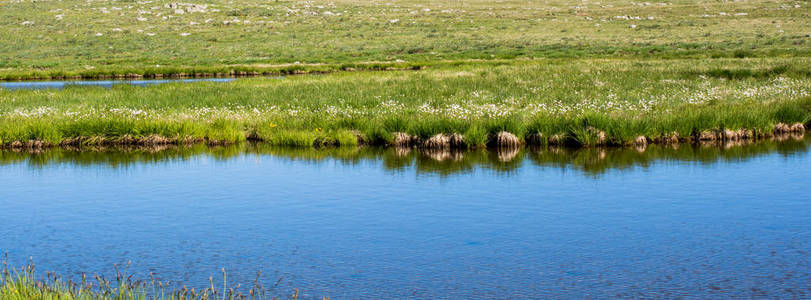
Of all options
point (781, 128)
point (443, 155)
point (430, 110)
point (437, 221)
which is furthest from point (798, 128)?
point (437, 221)

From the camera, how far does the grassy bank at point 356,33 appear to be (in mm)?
70438

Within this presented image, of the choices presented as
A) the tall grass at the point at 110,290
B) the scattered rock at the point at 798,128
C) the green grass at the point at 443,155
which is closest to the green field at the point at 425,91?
the scattered rock at the point at 798,128

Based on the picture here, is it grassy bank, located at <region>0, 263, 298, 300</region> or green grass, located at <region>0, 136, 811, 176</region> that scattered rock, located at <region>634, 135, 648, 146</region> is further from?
grassy bank, located at <region>0, 263, 298, 300</region>

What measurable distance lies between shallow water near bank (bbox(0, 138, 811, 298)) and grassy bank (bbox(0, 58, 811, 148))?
1.78m

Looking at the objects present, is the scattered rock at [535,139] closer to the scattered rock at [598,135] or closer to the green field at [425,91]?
the green field at [425,91]

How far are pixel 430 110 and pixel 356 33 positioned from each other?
74.1m

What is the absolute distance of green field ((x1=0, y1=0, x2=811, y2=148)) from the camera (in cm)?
2400

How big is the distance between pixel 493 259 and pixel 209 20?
349ft

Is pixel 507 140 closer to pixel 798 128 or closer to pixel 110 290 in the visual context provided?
pixel 798 128

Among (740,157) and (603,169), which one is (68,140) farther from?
(740,157)

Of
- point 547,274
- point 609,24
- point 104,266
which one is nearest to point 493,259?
point 547,274

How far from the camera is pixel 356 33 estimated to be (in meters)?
100

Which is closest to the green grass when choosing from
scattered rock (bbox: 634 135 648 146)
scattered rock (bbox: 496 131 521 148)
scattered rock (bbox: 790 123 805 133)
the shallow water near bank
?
the shallow water near bank

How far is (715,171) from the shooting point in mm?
18469
